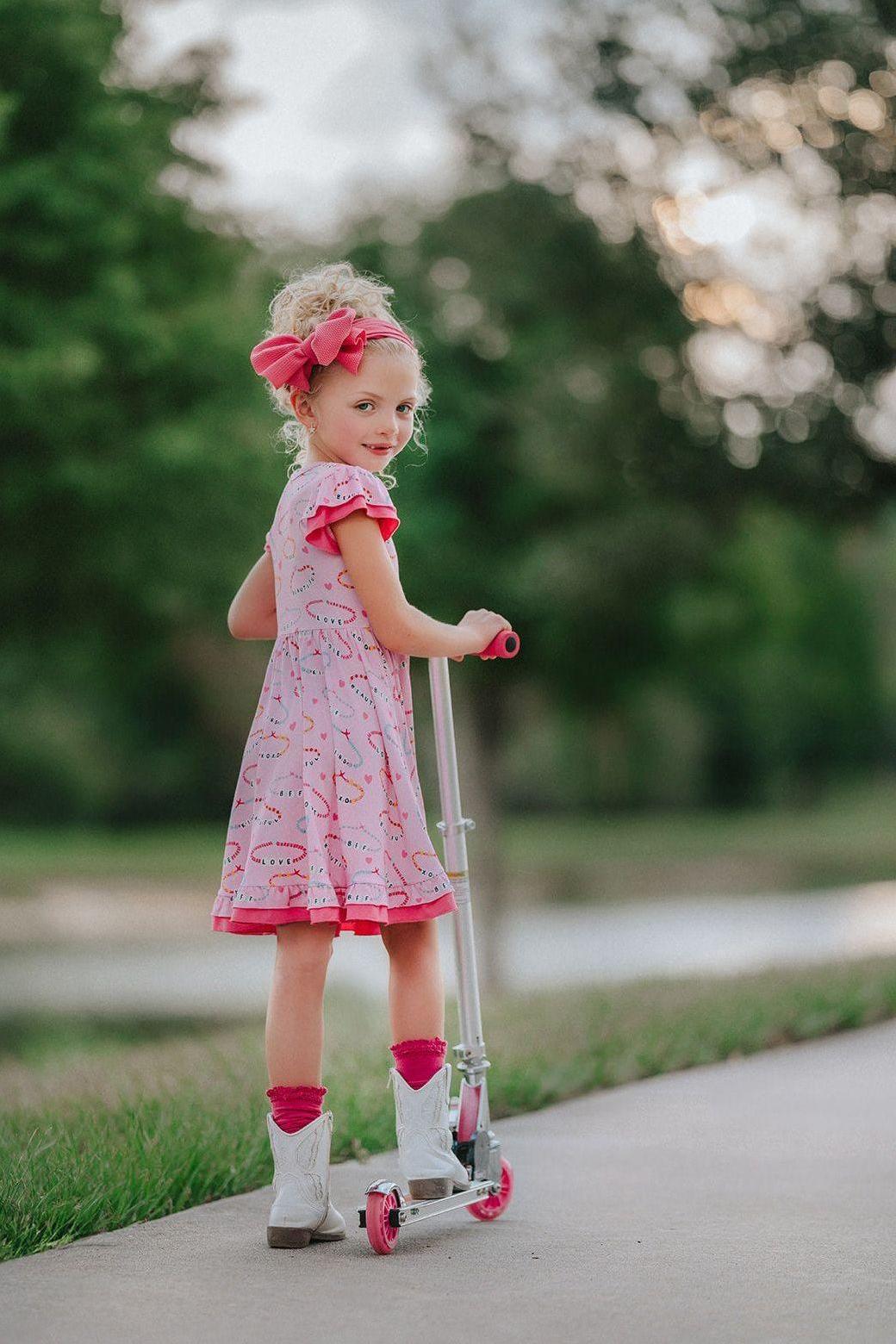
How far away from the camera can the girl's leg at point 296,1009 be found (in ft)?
11.1

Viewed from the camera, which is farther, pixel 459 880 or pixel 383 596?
pixel 459 880

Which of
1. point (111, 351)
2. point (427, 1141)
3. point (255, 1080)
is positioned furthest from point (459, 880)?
point (111, 351)

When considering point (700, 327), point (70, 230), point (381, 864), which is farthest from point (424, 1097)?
point (700, 327)

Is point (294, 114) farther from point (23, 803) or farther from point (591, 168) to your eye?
point (23, 803)

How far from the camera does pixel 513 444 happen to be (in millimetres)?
17578

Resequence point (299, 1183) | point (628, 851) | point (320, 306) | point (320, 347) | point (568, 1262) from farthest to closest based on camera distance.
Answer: point (628, 851), point (320, 306), point (320, 347), point (299, 1183), point (568, 1262)

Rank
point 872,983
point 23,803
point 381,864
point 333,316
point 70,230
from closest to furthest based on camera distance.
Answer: point 381,864
point 333,316
point 872,983
point 70,230
point 23,803

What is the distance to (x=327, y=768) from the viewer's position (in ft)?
11.1

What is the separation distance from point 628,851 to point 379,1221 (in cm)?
3007

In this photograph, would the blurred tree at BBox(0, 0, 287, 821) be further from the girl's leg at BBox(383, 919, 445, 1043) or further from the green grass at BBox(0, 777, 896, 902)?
the green grass at BBox(0, 777, 896, 902)

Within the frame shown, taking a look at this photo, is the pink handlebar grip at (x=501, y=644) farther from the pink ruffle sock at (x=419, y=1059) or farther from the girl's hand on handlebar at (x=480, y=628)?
the pink ruffle sock at (x=419, y=1059)

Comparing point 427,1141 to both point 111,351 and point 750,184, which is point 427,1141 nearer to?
point 111,351

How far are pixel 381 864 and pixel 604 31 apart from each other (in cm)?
945

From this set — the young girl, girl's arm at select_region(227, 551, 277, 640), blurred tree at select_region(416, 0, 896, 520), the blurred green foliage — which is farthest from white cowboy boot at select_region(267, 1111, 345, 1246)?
blurred tree at select_region(416, 0, 896, 520)
